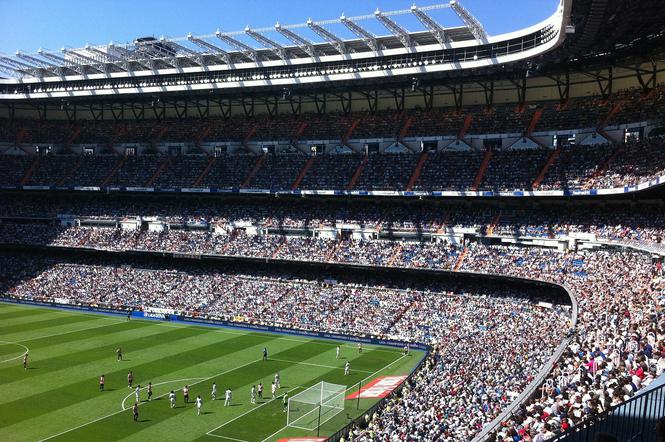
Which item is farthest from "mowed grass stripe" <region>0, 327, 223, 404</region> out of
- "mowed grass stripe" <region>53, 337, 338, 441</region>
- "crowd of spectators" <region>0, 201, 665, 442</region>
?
"crowd of spectators" <region>0, 201, 665, 442</region>

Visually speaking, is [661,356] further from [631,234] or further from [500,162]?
[500,162]

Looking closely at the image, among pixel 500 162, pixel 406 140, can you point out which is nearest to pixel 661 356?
pixel 500 162

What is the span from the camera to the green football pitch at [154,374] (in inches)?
1108

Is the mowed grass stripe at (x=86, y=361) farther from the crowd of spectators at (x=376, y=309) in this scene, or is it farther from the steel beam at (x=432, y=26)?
the steel beam at (x=432, y=26)

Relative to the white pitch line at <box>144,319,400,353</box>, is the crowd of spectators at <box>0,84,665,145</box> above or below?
above

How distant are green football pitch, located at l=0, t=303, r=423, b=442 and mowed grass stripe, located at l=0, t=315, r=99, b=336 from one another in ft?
0.27

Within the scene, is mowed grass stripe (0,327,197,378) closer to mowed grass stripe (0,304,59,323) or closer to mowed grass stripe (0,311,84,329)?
mowed grass stripe (0,311,84,329)

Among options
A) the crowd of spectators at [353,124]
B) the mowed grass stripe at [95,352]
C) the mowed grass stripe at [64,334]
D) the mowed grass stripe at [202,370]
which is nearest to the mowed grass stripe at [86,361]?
→ the mowed grass stripe at [95,352]

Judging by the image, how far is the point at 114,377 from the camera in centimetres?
3581

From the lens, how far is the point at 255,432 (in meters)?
28.1

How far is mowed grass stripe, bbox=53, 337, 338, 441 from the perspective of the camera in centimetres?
2727

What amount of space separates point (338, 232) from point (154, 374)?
25.8 m

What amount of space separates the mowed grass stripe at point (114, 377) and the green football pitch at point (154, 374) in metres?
0.06

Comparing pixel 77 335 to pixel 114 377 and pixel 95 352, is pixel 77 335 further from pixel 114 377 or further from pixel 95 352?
pixel 114 377
